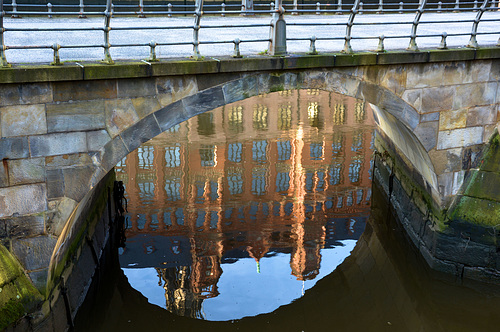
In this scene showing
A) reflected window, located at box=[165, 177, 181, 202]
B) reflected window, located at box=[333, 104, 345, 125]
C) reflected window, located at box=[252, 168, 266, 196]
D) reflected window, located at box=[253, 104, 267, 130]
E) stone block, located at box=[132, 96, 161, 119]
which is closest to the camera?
stone block, located at box=[132, 96, 161, 119]

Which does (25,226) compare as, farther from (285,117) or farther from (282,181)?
(285,117)

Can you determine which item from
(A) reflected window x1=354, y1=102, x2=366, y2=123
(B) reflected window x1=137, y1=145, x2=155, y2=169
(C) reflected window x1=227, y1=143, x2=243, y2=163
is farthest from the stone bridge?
(A) reflected window x1=354, y1=102, x2=366, y2=123

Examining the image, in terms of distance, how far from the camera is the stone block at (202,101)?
28.1ft

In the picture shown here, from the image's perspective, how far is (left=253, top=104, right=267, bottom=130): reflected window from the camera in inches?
847

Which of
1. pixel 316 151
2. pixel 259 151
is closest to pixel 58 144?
pixel 259 151

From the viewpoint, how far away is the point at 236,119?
22.2 meters

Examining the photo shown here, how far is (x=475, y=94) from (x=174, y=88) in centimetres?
560

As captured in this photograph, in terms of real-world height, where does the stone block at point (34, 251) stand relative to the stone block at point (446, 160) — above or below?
below

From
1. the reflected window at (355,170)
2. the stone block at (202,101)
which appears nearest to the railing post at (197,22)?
the stone block at (202,101)

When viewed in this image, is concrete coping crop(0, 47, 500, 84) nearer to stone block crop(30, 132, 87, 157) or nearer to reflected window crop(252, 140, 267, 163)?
stone block crop(30, 132, 87, 157)

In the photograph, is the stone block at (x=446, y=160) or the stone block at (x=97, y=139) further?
the stone block at (x=446, y=160)

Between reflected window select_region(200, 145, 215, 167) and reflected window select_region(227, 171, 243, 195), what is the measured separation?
983mm

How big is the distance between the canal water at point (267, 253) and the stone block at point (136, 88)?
3911 millimetres

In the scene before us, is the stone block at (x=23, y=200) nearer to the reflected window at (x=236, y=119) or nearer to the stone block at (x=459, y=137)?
the stone block at (x=459, y=137)
